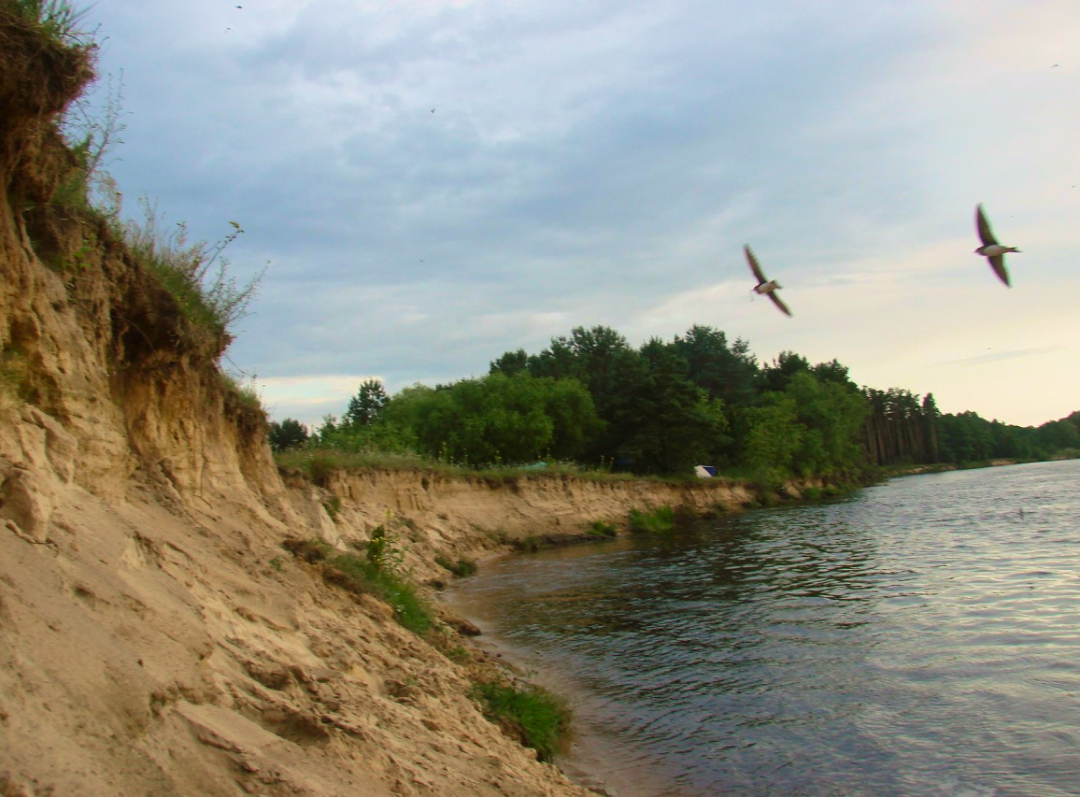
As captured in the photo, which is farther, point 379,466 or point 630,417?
point 630,417

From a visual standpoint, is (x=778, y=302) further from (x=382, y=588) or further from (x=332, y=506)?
(x=332, y=506)

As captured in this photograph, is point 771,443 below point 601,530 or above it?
above

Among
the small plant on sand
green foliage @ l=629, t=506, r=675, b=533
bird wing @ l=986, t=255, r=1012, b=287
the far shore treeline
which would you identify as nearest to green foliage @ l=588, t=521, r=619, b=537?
green foliage @ l=629, t=506, r=675, b=533

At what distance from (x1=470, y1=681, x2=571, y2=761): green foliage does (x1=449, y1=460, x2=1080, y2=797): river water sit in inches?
10.3

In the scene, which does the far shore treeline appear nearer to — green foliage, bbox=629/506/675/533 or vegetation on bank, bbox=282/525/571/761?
green foliage, bbox=629/506/675/533

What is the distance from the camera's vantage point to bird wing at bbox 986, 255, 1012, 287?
8.17 m

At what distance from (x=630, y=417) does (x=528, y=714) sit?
45.7m

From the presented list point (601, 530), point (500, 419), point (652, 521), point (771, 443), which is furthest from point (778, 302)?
point (771, 443)

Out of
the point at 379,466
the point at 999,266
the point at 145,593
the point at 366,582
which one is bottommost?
the point at 366,582

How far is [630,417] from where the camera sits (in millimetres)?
52906

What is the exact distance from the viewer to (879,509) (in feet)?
126

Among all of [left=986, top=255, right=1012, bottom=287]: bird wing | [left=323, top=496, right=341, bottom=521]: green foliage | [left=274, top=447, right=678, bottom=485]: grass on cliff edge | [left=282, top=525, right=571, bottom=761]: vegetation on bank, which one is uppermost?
[left=986, top=255, right=1012, bottom=287]: bird wing

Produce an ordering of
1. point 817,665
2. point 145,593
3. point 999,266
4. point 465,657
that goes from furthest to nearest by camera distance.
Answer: point 817,665
point 465,657
point 999,266
point 145,593

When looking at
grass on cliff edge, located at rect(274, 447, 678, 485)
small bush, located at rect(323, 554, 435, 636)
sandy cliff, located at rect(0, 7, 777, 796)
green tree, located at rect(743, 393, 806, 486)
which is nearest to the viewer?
sandy cliff, located at rect(0, 7, 777, 796)
